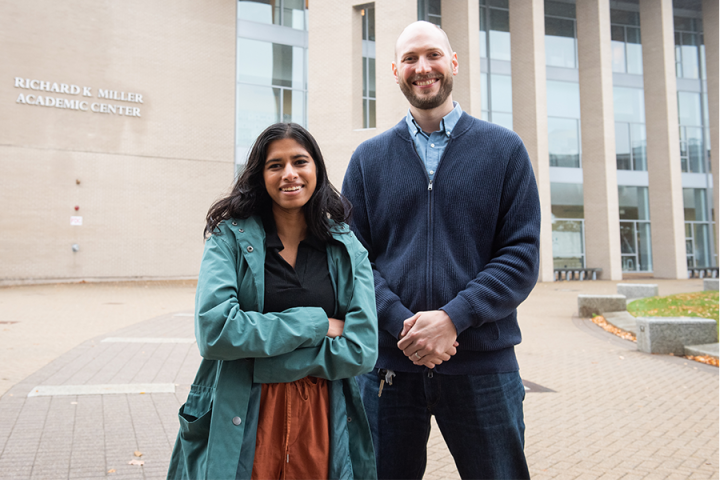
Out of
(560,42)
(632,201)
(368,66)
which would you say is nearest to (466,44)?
(368,66)

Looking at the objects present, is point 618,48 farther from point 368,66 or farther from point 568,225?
point 368,66

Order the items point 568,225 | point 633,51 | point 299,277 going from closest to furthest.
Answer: point 299,277 < point 568,225 < point 633,51

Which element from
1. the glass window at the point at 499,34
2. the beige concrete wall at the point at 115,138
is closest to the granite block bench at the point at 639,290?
the glass window at the point at 499,34

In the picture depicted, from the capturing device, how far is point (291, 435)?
1954mm

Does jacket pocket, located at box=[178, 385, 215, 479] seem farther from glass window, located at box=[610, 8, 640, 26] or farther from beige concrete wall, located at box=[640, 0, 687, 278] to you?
glass window, located at box=[610, 8, 640, 26]

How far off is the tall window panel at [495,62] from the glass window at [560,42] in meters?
2.55

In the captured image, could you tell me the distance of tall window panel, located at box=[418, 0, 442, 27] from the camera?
2680 centimetres

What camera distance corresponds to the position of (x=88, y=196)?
856 inches

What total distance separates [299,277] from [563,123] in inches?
1170

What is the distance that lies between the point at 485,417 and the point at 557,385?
16.8ft

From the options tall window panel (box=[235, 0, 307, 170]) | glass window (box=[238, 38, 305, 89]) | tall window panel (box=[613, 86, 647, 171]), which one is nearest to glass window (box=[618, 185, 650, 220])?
tall window panel (box=[613, 86, 647, 171])

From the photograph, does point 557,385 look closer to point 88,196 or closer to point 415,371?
point 415,371

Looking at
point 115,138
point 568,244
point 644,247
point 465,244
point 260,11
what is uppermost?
point 260,11

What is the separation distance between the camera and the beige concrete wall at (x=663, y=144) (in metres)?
26.8
